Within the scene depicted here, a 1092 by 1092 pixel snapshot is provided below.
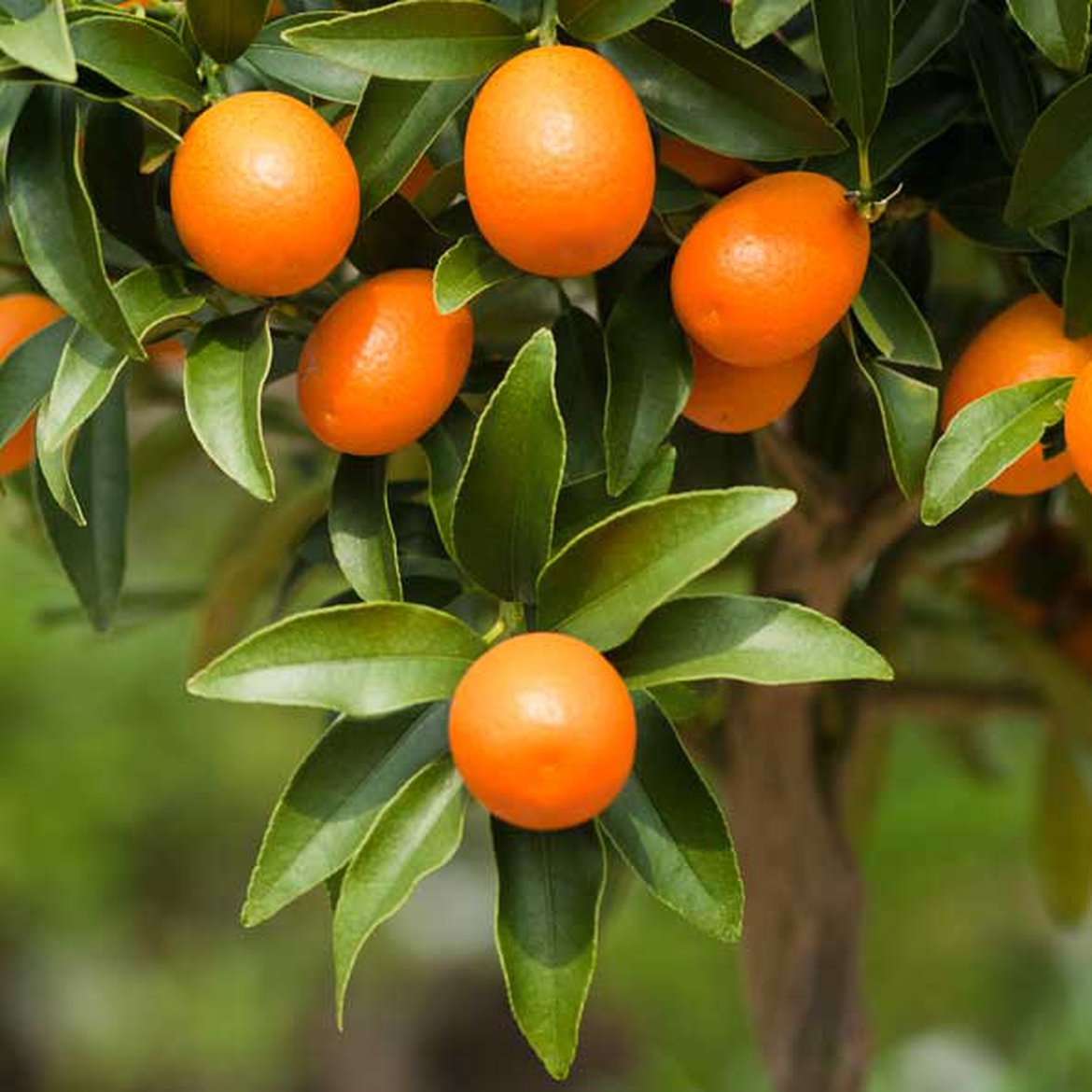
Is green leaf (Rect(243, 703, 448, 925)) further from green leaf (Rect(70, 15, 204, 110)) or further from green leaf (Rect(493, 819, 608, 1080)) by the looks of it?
green leaf (Rect(70, 15, 204, 110))

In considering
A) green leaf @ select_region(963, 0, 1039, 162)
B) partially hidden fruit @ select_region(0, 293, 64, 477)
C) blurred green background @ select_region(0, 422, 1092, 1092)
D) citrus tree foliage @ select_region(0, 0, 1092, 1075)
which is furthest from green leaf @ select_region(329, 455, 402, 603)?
blurred green background @ select_region(0, 422, 1092, 1092)

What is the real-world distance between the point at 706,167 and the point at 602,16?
2.9 inches

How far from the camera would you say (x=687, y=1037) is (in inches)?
67.6

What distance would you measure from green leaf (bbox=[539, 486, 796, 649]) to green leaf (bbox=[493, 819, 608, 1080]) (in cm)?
6

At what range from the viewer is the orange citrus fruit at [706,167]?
54 centimetres

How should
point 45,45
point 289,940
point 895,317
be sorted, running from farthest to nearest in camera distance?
point 289,940, point 895,317, point 45,45

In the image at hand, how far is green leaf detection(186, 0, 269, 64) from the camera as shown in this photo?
1.62ft

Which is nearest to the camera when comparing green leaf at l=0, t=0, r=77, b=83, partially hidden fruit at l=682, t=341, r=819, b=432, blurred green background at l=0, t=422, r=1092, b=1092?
green leaf at l=0, t=0, r=77, b=83

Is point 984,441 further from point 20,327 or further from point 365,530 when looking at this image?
point 20,327

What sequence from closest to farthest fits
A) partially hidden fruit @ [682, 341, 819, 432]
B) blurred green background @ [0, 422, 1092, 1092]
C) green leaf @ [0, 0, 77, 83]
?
1. green leaf @ [0, 0, 77, 83]
2. partially hidden fruit @ [682, 341, 819, 432]
3. blurred green background @ [0, 422, 1092, 1092]

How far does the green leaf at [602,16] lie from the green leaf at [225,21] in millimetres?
83

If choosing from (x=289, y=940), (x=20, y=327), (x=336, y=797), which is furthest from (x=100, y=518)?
(x=289, y=940)

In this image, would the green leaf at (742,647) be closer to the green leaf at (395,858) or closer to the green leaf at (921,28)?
the green leaf at (395,858)

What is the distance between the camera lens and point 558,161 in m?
0.46
